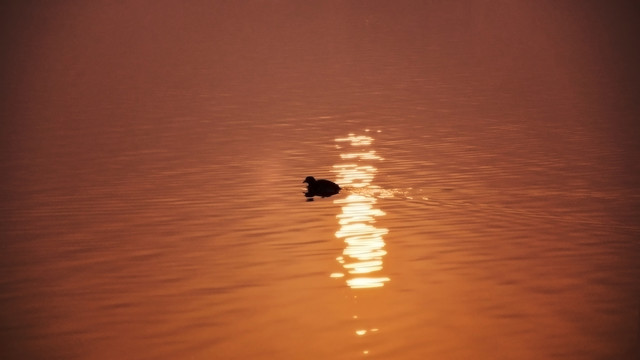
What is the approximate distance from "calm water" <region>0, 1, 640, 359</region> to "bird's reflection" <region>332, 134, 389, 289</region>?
0.06 metres

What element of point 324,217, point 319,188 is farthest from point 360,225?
point 319,188

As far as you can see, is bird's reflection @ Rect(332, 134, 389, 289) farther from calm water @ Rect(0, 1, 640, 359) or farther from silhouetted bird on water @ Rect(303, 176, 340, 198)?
silhouetted bird on water @ Rect(303, 176, 340, 198)

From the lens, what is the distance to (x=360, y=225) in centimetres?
1841

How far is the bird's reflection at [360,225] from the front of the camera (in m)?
15.3

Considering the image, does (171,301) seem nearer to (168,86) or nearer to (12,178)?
(12,178)

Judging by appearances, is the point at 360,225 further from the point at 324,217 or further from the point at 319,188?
the point at 319,188

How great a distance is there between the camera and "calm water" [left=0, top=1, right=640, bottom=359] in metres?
12.8

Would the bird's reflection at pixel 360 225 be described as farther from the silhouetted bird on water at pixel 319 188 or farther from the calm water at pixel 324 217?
the silhouetted bird on water at pixel 319 188

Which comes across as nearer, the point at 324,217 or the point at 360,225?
the point at 360,225

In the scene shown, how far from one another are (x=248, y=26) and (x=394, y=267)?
73.2 m

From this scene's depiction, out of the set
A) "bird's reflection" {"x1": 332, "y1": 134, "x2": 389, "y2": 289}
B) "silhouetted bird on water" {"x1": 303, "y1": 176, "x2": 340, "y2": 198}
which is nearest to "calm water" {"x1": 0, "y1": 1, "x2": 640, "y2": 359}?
"bird's reflection" {"x1": 332, "y1": 134, "x2": 389, "y2": 289}

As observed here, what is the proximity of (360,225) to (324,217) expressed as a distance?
3.53 feet

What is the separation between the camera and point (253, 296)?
1438 centimetres

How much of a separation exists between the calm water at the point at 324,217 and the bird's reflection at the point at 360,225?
0.06 m
